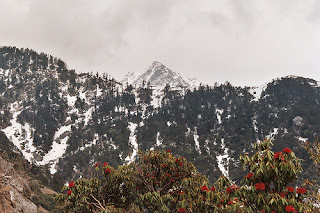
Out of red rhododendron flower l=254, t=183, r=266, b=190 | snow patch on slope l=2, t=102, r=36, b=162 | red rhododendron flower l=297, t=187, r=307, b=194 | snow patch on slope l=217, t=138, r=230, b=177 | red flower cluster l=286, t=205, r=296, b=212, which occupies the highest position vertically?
snow patch on slope l=2, t=102, r=36, b=162

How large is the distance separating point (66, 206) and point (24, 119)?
202969 mm

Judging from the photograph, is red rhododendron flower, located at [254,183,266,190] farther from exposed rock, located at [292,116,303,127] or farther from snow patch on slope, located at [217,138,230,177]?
exposed rock, located at [292,116,303,127]

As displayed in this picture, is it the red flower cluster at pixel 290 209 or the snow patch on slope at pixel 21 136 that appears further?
the snow patch on slope at pixel 21 136

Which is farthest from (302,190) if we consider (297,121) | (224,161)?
(297,121)

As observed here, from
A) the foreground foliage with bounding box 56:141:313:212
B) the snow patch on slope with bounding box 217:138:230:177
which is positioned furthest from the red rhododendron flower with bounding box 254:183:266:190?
the snow patch on slope with bounding box 217:138:230:177

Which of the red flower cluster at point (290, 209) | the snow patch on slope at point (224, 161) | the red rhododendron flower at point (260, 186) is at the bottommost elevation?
the snow patch on slope at point (224, 161)

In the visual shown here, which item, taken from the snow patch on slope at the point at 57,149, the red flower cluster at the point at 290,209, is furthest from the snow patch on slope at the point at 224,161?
the red flower cluster at the point at 290,209

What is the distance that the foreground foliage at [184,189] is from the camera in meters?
7.46

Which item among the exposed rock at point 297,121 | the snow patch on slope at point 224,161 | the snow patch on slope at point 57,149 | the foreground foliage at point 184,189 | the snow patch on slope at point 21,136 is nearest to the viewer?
the foreground foliage at point 184,189

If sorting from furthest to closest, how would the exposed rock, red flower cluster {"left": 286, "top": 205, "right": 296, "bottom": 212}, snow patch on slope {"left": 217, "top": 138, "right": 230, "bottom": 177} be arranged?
the exposed rock
snow patch on slope {"left": 217, "top": 138, "right": 230, "bottom": 177}
red flower cluster {"left": 286, "top": 205, "right": 296, "bottom": 212}

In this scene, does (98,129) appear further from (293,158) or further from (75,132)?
(293,158)

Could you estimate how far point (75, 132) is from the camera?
609 ft

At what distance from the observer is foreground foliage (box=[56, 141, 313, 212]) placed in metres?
7.46

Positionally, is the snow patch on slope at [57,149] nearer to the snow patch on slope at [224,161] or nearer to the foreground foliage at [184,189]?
the snow patch on slope at [224,161]
